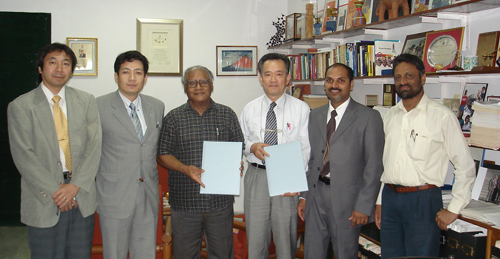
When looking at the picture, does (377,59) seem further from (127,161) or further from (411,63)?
(127,161)

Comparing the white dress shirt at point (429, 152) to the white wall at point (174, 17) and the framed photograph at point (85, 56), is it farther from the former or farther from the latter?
the framed photograph at point (85, 56)

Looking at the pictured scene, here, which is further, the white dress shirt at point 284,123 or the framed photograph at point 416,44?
the framed photograph at point 416,44

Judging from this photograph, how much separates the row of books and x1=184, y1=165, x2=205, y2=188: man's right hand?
1.67 metres

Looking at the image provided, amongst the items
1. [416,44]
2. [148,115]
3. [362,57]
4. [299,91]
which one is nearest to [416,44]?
[416,44]

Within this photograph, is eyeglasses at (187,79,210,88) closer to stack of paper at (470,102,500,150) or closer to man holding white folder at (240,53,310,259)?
man holding white folder at (240,53,310,259)

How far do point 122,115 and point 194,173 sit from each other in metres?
0.60

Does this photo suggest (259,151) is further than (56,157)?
Yes

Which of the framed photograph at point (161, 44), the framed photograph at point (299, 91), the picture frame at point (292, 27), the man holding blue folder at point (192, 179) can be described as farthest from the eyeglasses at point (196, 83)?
the framed photograph at point (161, 44)

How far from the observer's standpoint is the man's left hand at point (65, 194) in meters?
1.98

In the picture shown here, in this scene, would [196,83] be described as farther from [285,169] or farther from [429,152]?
[429,152]

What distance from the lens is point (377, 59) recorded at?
2.79 metres

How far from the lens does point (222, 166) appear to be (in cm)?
219

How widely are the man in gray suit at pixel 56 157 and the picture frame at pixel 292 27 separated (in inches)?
105

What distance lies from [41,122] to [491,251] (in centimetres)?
268
